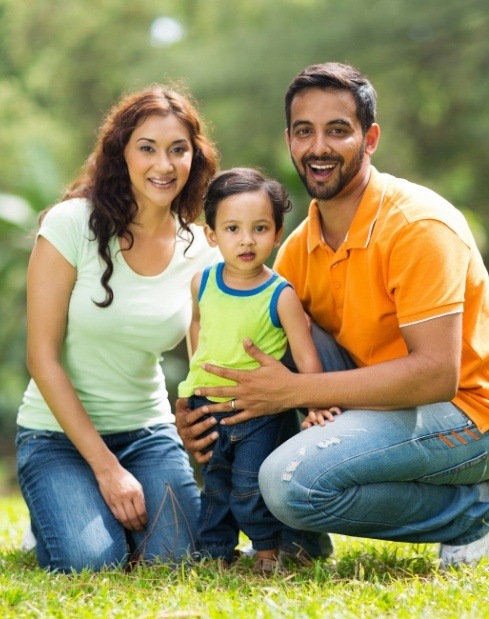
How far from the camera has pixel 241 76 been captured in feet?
43.6

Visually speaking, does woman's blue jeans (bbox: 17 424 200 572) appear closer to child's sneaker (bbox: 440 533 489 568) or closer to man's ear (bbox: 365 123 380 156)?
child's sneaker (bbox: 440 533 489 568)

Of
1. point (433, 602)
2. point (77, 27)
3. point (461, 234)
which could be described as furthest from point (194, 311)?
point (77, 27)

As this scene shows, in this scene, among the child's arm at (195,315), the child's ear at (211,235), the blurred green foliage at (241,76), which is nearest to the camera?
the child's ear at (211,235)

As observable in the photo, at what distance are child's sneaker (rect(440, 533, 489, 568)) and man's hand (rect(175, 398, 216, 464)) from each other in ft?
3.10

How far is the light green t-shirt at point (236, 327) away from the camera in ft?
12.7

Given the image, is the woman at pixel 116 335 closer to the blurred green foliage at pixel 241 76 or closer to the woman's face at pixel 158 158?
the woman's face at pixel 158 158

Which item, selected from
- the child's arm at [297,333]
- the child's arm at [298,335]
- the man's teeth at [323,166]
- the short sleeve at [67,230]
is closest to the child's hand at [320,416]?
Answer: the child's arm at [298,335]

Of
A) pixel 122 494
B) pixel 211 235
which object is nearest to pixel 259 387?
pixel 211 235

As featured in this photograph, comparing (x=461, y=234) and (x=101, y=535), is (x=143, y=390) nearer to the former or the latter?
(x=101, y=535)

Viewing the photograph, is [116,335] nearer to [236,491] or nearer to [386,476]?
[236,491]

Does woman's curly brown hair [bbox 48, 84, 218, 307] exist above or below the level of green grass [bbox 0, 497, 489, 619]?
above

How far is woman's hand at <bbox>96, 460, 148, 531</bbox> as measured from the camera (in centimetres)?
402

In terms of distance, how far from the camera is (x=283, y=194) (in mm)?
3896

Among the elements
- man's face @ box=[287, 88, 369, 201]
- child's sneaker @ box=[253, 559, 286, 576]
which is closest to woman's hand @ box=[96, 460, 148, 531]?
child's sneaker @ box=[253, 559, 286, 576]
